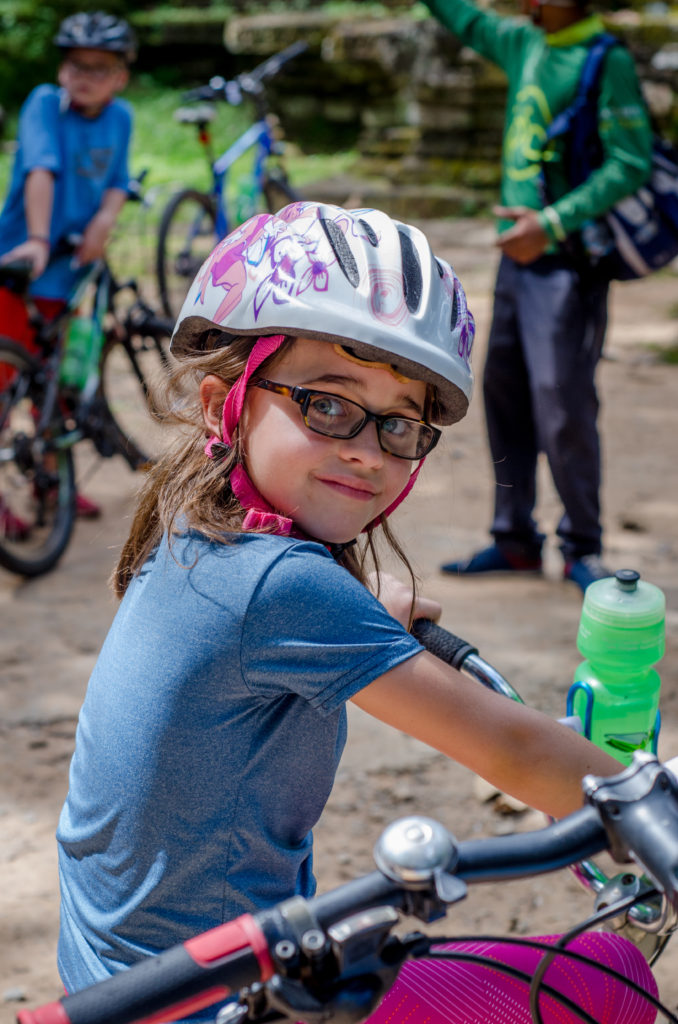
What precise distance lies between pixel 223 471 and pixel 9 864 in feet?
6.13

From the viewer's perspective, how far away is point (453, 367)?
1732 millimetres

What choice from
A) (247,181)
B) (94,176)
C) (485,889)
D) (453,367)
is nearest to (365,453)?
(453,367)

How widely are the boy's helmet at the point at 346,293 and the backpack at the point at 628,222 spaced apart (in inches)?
103

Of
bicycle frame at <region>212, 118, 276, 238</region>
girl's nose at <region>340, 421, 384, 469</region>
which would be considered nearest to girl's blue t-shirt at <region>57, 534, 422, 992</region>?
girl's nose at <region>340, 421, 384, 469</region>

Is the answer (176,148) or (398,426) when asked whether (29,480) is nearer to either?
(398,426)

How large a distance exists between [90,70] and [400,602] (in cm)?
392

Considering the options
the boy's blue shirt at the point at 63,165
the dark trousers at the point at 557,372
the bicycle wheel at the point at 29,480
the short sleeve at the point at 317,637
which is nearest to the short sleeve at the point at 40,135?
the boy's blue shirt at the point at 63,165

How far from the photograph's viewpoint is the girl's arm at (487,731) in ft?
4.55

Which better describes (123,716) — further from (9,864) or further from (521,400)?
(521,400)

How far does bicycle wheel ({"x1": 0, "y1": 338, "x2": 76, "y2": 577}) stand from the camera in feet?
15.3

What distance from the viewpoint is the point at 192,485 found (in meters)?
1.69

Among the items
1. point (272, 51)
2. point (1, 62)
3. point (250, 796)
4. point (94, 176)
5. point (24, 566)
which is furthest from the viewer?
point (1, 62)

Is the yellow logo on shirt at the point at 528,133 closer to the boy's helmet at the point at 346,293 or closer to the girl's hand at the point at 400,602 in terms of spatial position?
the boy's helmet at the point at 346,293

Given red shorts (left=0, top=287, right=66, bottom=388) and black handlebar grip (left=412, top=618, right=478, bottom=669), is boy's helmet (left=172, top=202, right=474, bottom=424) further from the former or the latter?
red shorts (left=0, top=287, right=66, bottom=388)
